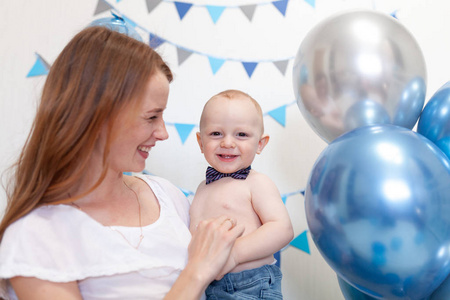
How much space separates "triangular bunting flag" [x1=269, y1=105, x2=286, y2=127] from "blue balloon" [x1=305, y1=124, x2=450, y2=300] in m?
0.91

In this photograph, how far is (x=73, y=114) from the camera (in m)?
1.08

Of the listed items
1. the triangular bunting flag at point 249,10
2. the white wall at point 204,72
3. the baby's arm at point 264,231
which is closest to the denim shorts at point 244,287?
the baby's arm at point 264,231

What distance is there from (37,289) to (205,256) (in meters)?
0.40

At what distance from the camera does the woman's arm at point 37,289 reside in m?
0.97

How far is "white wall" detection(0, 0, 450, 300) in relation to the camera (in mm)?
1951

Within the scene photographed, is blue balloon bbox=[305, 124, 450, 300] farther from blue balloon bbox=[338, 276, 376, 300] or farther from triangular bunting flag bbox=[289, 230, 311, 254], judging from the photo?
triangular bunting flag bbox=[289, 230, 311, 254]

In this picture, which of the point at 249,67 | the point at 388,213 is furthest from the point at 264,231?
the point at 249,67

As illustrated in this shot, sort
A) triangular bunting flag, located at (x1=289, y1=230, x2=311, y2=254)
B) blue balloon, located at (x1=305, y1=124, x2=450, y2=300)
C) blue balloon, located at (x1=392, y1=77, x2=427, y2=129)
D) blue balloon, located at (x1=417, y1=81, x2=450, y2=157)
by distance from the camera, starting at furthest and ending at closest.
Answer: triangular bunting flag, located at (x1=289, y1=230, x2=311, y2=254), blue balloon, located at (x1=392, y1=77, x2=427, y2=129), blue balloon, located at (x1=417, y1=81, x2=450, y2=157), blue balloon, located at (x1=305, y1=124, x2=450, y2=300)

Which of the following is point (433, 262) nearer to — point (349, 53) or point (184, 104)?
point (349, 53)

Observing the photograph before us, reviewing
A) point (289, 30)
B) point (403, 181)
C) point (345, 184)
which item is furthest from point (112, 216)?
point (289, 30)

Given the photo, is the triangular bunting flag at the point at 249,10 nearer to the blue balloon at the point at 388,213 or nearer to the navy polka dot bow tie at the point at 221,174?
the navy polka dot bow tie at the point at 221,174

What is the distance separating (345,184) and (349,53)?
1.47ft

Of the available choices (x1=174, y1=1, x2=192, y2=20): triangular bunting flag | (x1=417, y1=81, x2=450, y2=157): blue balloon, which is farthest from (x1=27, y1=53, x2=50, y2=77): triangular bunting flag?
(x1=417, y1=81, x2=450, y2=157): blue balloon

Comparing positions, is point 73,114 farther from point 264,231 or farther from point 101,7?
point 101,7
